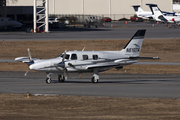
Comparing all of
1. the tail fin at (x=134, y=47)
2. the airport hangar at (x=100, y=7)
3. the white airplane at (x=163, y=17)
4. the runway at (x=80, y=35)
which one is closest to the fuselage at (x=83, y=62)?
the tail fin at (x=134, y=47)

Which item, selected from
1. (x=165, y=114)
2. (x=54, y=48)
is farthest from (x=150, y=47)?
(x=165, y=114)

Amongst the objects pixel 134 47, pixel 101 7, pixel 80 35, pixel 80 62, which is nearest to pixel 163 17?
pixel 101 7

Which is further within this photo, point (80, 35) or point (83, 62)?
point (80, 35)

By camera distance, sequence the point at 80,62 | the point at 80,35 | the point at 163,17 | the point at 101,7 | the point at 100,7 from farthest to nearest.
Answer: the point at 101,7, the point at 100,7, the point at 163,17, the point at 80,35, the point at 80,62

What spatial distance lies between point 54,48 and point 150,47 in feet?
46.9

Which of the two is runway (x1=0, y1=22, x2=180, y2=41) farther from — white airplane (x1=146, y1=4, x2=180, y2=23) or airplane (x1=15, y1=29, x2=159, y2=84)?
airplane (x1=15, y1=29, x2=159, y2=84)

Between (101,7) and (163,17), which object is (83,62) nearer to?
(163,17)

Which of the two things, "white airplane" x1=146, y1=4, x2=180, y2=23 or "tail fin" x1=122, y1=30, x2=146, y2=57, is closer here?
"tail fin" x1=122, y1=30, x2=146, y2=57

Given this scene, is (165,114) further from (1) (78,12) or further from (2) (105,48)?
(1) (78,12)

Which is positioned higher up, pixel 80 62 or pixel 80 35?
pixel 80 35

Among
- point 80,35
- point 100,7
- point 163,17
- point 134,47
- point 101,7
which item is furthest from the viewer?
point 101,7

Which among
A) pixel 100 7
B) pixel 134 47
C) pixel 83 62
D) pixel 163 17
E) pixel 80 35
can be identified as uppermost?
pixel 100 7

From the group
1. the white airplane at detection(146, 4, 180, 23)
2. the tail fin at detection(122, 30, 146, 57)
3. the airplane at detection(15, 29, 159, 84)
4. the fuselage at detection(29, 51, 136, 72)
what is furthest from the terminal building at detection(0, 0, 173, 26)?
the fuselage at detection(29, 51, 136, 72)

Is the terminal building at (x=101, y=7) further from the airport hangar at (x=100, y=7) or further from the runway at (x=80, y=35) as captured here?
the runway at (x=80, y=35)
